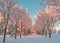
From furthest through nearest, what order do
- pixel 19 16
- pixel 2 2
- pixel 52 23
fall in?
pixel 52 23, pixel 19 16, pixel 2 2

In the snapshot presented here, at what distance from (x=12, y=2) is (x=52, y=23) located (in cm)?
2079

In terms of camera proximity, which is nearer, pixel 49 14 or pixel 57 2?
pixel 57 2

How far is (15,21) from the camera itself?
139 feet

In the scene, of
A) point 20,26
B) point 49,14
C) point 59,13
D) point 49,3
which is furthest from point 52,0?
point 20,26

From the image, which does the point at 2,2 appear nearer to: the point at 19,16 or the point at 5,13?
the point at 5,13

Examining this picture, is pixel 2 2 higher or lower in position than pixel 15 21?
higher

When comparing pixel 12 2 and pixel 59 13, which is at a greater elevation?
pixel 12 2

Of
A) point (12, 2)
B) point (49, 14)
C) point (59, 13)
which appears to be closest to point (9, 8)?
point (12, 2)

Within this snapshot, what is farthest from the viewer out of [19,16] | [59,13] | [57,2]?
[19,16]

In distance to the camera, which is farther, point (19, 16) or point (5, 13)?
point (19, 16)

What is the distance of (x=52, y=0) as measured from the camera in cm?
1828

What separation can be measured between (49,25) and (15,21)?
1041 cm

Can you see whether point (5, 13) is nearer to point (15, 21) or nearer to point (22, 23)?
point (15, 21)

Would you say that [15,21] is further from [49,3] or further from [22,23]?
[49,3]
